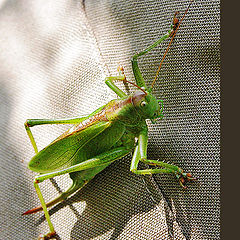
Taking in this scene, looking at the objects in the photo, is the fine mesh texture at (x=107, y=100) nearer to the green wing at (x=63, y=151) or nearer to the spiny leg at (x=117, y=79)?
the spiny leg at (x=117, y=79)

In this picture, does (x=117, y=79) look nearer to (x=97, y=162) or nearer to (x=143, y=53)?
(x=143, y=53)

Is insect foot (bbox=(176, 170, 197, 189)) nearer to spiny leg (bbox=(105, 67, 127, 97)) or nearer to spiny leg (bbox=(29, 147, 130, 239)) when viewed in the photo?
spiny leg (bbox=(29, 147, 130, 239))

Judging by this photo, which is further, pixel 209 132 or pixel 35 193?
pixel 35 193

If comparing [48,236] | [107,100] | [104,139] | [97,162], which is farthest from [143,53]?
[48,236]

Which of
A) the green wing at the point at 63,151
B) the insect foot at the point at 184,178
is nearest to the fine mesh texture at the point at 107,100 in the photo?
the insect foot at the point at 184,178

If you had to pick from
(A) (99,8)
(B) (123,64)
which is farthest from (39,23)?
(B) (123,64)

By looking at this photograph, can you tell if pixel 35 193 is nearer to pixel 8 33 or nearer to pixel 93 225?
pixel 93 225

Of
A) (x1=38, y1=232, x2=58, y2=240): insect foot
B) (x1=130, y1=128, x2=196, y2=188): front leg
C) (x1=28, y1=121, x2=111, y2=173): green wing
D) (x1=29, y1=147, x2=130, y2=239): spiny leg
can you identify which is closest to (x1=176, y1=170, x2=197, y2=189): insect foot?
(x1=130, y1=128, x2=196, y2=188): front leg
